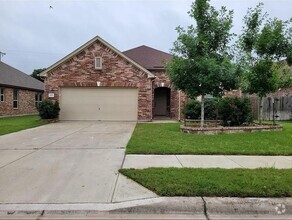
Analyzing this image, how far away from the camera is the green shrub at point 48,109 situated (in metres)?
19.6

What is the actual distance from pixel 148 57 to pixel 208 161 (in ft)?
63.1

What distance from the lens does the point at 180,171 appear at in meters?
6.13

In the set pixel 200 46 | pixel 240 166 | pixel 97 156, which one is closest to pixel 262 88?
pixel 200 46

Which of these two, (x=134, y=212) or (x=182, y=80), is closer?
(x=134, y=212)

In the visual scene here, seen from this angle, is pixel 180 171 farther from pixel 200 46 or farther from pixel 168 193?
pixel 200 46

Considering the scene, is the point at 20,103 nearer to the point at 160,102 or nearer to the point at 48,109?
the point at 48,109

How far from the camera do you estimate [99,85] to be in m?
20.8

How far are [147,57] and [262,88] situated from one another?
1331 centimetres

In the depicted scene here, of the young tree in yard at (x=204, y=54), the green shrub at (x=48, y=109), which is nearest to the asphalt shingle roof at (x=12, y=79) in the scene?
the green shrub at (x=48, y=109)

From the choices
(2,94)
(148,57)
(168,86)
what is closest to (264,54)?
(168,86)

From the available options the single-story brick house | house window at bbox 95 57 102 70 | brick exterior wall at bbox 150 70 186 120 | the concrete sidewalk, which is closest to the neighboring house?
the single-story brick house

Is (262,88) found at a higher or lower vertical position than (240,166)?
higher

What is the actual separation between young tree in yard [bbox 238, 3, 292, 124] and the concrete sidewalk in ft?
20.6

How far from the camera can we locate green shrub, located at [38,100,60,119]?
1959cm
